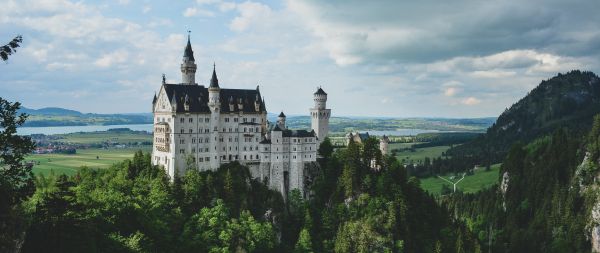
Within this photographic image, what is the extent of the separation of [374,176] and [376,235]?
13.9 meters

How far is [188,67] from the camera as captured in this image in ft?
373

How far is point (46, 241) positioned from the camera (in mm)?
57938

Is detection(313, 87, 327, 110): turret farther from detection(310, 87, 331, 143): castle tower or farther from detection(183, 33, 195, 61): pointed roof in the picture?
detection(183, 33, 195, 61): pointed roof

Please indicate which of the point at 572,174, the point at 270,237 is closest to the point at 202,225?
the point at 270,237

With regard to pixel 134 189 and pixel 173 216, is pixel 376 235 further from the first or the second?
pixel 134 189

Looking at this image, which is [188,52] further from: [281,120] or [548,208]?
[548,208]

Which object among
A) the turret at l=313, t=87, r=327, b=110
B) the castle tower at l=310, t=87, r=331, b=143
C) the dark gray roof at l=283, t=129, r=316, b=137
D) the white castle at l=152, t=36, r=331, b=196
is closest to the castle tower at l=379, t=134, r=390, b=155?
the castle tower at l=310, t=87, r=331, b=143

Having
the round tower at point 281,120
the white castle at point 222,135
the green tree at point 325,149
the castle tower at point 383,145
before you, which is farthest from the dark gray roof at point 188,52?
the castle tower at point 383,145

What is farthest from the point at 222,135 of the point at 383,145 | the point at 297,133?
the point at 383,145

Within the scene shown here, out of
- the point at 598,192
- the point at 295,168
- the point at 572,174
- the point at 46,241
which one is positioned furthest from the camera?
the point at 572,174

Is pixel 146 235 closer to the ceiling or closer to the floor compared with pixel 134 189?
closer to the floor

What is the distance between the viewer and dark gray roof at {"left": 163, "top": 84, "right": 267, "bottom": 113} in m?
106

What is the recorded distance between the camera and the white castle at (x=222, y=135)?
104750 millimetres

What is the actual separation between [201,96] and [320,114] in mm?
28764
